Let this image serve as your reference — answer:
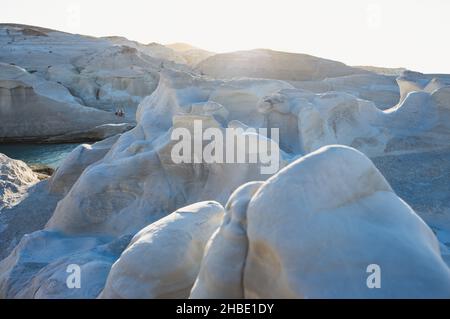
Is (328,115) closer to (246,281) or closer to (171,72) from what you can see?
(171,72)

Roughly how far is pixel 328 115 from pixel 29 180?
5.42 metres

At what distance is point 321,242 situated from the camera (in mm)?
1898

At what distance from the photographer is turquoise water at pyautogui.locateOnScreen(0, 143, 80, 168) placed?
13.2 metres

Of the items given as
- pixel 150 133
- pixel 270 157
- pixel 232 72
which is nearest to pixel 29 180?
pixel 150 133

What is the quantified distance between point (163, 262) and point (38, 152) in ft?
43.0

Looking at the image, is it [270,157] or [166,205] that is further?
[166,205]

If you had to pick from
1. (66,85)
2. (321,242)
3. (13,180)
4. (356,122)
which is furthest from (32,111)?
(321,242)

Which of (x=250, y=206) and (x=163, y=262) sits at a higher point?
(x=250, y=206)

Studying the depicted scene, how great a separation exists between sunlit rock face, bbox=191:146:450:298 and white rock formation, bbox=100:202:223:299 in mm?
452

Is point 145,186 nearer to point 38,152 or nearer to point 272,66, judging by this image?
point 38,152

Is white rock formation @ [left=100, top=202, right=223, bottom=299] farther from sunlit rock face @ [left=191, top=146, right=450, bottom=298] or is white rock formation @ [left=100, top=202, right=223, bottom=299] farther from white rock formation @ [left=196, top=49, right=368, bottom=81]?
white rock formation @ [left=196, top=49, right=368, bottom=81]

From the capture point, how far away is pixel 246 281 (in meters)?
2.05

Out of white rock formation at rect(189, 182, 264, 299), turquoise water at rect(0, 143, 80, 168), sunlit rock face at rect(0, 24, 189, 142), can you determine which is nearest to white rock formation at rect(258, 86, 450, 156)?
white rock formation at rect(189, 182, 264, 299)

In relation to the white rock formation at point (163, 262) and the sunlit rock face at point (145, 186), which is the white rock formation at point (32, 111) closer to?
the sunlit rock face at point (145, 186)
